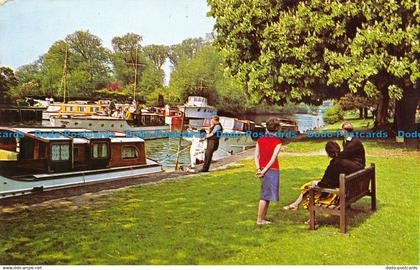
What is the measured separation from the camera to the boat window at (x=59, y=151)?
4.89 metres

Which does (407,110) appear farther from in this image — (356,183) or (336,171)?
(336,171)

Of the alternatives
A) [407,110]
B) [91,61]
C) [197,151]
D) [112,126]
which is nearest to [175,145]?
[197,151]

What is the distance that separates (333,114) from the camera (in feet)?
20.2

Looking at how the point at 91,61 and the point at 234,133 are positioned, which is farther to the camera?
the point at 234,133

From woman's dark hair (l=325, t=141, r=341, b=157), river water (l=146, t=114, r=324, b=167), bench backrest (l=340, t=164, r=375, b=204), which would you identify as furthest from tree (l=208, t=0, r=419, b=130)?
woman's dark hair (l=325, t=141, r=341, b=157)

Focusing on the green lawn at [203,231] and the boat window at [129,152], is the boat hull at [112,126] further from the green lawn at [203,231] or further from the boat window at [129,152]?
the green lawn at [203,231]

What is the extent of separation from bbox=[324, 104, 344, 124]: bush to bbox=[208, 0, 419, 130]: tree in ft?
0.95

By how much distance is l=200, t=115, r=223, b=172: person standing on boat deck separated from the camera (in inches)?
225

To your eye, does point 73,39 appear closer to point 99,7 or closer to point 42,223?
point 99,7

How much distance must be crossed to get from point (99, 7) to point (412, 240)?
15.2 feet

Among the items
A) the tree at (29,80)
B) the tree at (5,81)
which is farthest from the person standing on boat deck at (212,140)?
the tree at (5,81)

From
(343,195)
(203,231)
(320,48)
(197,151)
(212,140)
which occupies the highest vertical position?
(320,48)

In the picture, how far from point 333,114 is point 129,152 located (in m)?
3.44

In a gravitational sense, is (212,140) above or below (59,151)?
above
